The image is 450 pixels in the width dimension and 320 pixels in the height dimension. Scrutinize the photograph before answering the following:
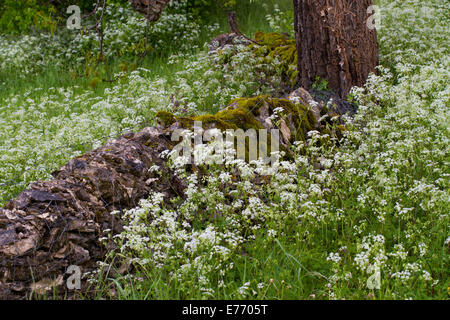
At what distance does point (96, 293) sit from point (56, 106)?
231 inches

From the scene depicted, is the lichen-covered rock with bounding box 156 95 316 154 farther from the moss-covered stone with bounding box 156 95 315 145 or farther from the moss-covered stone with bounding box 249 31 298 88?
the moss-covered stone with bounding box 249 31 298 88

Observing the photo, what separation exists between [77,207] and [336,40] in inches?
166

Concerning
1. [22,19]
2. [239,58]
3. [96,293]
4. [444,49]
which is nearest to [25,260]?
[96,293]

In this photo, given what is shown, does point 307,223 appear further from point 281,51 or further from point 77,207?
point 281,51

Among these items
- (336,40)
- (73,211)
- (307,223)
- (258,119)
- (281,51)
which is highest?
(281,51)

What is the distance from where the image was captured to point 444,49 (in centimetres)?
751

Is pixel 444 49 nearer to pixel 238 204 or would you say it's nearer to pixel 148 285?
pixel 238 204

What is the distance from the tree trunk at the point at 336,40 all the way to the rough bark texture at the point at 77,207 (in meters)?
2.17

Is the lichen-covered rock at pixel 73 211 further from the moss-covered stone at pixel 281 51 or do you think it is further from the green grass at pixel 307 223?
the moss-covered stone at pixel 281 51

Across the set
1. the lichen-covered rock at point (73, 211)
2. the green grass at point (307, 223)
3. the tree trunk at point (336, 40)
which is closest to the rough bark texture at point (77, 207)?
the lichen-covered rock at point (73, 211)

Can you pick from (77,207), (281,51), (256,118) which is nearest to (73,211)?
(77,207)

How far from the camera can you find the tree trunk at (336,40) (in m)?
6.15

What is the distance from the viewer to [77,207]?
3.60 metres

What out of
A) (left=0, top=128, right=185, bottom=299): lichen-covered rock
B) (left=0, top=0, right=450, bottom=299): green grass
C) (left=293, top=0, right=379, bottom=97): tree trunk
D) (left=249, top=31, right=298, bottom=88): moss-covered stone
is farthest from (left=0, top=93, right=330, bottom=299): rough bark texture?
(left=249, top=31, right=298, bottom=88): moss-covered stone
